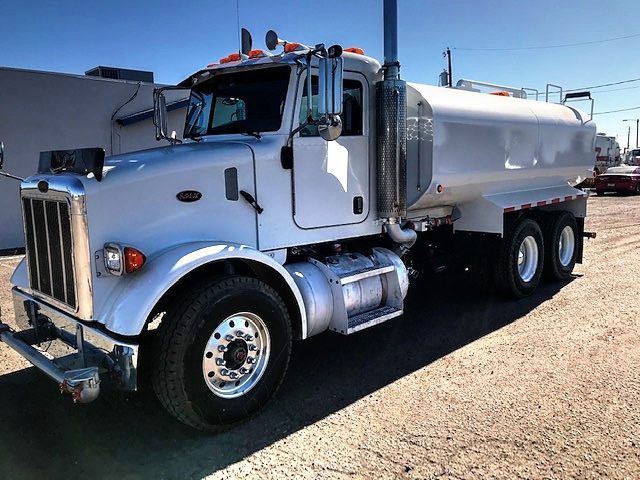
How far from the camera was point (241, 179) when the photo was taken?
4.26 metres

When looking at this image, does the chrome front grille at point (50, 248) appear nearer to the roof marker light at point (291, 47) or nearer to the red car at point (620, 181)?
the roof marker light at point (291, 47)

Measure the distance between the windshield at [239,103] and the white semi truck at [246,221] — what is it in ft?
0.05

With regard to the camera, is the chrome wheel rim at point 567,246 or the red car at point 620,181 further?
the red car at point 620,181

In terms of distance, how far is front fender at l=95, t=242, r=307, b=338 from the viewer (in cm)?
342

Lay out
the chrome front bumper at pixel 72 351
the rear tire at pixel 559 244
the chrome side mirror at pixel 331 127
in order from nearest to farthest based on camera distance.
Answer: the chrome front bumper at pixel 72 351 < the chrome side mirror at pixel 331 127 < the rear tire at pixel 559 244

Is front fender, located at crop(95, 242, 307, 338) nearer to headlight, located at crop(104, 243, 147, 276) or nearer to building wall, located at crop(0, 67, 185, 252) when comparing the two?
headlight, located at crop(104, 243, 147, 276)

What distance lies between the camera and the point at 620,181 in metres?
24.7

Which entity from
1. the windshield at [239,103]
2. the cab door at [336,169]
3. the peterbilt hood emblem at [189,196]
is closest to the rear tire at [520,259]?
the cab door at [336,169]

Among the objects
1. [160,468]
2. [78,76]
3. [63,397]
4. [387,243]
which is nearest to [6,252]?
[78,76]

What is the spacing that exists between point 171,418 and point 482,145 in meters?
4.51

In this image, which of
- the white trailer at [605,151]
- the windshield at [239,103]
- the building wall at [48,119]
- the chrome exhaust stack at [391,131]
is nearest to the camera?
the windshield at [239,103]

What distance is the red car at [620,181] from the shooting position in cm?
2462

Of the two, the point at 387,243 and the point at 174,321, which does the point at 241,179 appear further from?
the point at 387,243

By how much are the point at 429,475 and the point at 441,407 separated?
3.01ft
